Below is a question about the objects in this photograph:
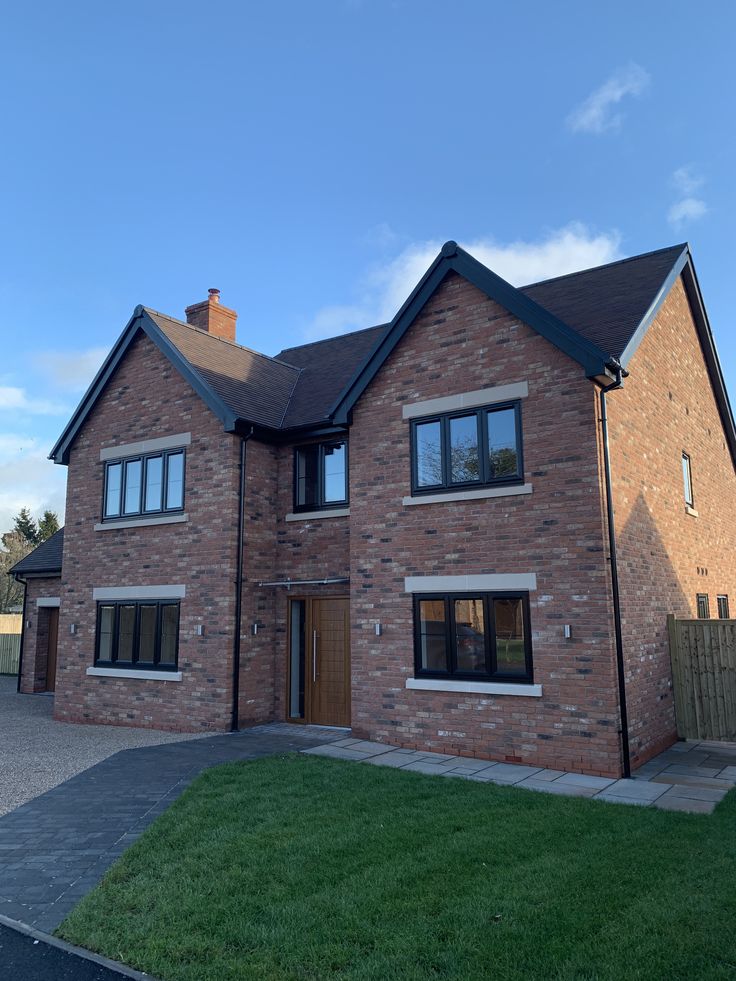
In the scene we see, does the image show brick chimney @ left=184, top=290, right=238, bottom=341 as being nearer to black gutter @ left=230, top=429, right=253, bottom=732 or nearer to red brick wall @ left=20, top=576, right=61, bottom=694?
black gutter @ left=230, top=429, right=253, bottom=732

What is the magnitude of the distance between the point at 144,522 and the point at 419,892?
10838mm

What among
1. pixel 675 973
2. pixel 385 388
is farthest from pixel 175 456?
pixel 675 973

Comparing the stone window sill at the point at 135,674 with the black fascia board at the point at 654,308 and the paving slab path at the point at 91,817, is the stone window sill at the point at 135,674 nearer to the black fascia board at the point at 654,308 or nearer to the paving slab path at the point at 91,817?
the paving slab path at the point at 91,817

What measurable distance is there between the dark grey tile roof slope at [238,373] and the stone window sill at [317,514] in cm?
183

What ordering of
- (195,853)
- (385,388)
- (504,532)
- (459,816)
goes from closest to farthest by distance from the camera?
(195,853) < (459,816) < (504,532) < (385,388)

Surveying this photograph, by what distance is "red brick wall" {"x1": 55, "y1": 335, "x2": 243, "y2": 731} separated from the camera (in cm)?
1355

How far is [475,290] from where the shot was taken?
11.6m

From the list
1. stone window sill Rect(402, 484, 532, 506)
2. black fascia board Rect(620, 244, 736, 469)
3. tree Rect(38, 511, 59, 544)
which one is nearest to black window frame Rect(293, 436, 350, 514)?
stone window sill Rect(402, 484, 532, 506)

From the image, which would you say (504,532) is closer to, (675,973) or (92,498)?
(675,973)

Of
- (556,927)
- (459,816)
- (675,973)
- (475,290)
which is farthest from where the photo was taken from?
(475,290)

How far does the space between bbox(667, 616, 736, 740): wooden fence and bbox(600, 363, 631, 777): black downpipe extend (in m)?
2.31

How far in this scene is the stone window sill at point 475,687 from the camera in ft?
33.3

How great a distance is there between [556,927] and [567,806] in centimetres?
309

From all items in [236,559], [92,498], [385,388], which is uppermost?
[385,388]
